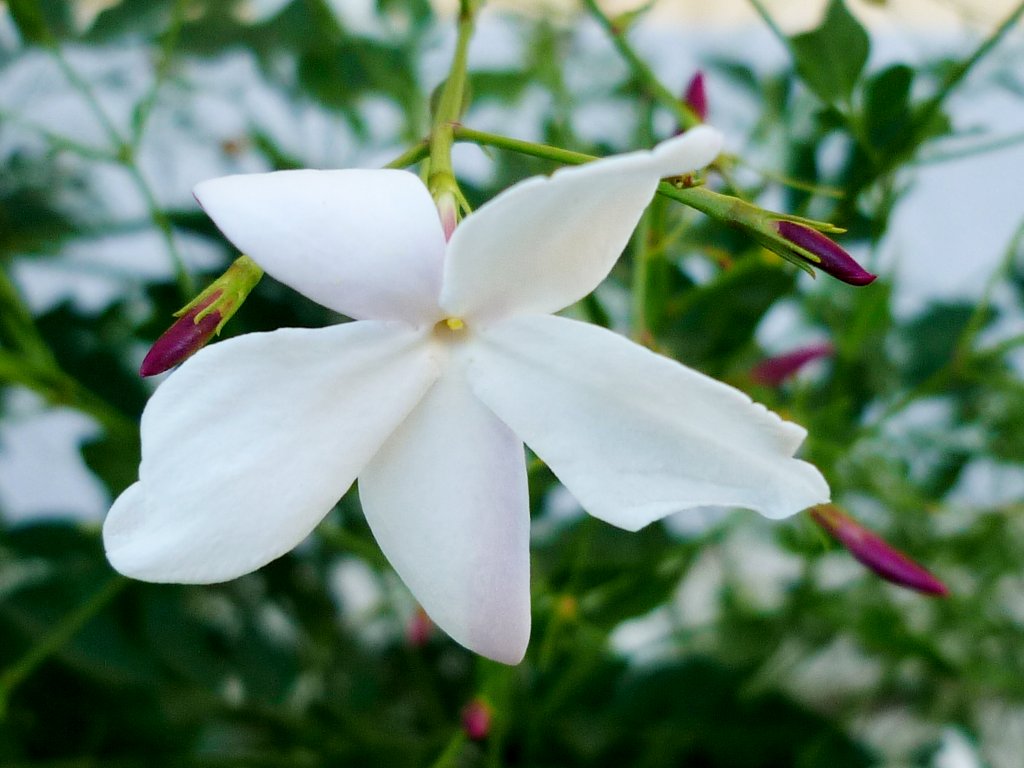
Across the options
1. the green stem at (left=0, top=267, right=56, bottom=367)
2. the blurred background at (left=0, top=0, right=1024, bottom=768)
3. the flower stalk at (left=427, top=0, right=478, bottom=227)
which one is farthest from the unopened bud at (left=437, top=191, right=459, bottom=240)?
the green stem at (left=0, top=267, right=56, bottom=367)

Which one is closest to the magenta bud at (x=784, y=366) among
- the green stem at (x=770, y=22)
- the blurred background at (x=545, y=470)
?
the blurred background at (x=545, y=470)

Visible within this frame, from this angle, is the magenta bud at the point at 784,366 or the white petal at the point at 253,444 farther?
the magenta bud at the point at 784,366

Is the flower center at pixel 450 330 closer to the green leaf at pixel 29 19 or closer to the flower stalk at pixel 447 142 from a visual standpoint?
the flower stalk at pixel 447 142

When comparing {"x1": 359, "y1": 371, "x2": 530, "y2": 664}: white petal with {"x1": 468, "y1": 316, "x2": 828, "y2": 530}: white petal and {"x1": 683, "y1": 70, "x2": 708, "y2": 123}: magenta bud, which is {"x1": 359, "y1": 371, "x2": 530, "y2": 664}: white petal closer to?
{"x1": 468, "y1": 316, "x2": 828, "y2": 530}: white petal

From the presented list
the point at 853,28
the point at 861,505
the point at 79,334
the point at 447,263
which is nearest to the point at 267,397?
the point at 447,263

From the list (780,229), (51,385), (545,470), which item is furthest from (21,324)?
(780,229)

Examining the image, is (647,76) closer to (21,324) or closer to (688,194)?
(688,194)
